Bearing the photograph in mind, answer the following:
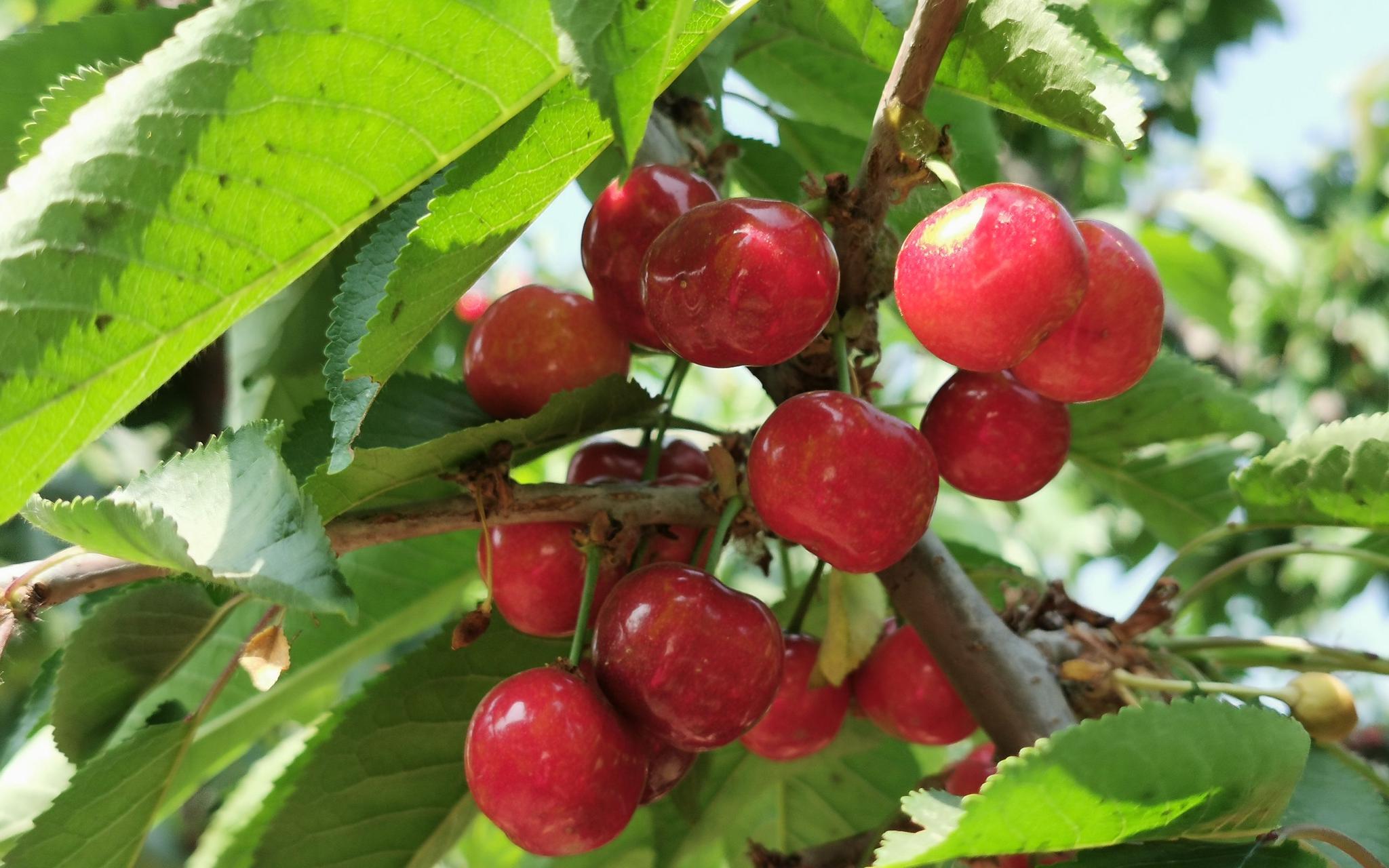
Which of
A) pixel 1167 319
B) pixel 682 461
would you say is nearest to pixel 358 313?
pixel 682 461

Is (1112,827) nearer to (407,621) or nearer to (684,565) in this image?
(684,565)

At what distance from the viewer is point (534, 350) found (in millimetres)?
928

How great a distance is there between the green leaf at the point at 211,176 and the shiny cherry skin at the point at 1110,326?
424 millimetres

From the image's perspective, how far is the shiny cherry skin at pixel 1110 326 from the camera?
830mm

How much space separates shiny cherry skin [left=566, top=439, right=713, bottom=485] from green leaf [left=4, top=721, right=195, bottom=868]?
0.38 meters

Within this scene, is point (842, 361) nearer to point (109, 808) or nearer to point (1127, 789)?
point (1127, 789)

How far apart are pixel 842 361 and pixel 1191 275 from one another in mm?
1660

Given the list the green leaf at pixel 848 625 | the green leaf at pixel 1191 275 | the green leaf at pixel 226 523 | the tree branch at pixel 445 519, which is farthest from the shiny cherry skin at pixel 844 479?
the green leaf at pixel 1191 275

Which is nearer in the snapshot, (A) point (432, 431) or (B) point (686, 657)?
Answer: (B) point (686, 657)

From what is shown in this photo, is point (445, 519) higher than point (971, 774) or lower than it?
higher

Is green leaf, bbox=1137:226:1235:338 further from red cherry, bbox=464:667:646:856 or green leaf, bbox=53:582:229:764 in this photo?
green leaf, bbox=53:582:229:764

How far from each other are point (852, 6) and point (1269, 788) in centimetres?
62

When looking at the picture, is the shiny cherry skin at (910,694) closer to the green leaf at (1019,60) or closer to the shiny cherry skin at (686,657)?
the shiny cherry skin at (686,657)

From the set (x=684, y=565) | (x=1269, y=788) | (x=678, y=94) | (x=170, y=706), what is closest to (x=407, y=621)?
(x=170, y=706)
